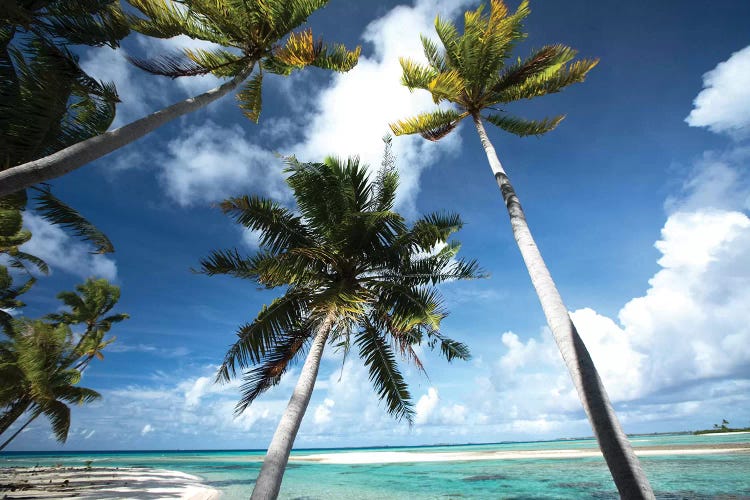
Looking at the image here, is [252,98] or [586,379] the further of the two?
A: [252,98]

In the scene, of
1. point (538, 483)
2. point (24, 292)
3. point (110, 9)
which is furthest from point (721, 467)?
point (24, 292)

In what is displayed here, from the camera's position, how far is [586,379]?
466cm

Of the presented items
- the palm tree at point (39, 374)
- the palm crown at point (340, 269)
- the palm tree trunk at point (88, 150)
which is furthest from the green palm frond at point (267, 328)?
the palm tree at point (39, 374)

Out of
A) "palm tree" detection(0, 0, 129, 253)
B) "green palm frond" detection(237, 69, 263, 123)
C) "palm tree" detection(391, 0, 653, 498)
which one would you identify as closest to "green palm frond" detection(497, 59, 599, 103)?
"palm tree" detection(391, 0, 653, 498)

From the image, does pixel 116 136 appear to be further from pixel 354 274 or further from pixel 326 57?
pixel 354 274

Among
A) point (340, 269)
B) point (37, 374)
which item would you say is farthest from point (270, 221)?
point (37, 374)

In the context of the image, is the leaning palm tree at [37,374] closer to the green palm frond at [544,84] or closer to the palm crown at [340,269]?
the palm crown at [340,269]

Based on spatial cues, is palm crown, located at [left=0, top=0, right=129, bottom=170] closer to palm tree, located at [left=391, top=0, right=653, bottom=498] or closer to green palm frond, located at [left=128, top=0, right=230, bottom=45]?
green palm frond, located at [left=128, top=0, right=230, bottom=45]

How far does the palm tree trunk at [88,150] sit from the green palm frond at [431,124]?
4.67 m

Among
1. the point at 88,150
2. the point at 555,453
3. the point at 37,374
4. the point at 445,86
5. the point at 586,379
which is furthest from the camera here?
the point at 555,453

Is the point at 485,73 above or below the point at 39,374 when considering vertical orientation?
above

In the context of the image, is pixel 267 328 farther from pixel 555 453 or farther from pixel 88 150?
pixel 555 453

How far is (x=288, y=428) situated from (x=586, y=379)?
4986mm

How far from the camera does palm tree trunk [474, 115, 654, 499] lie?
3.97m
